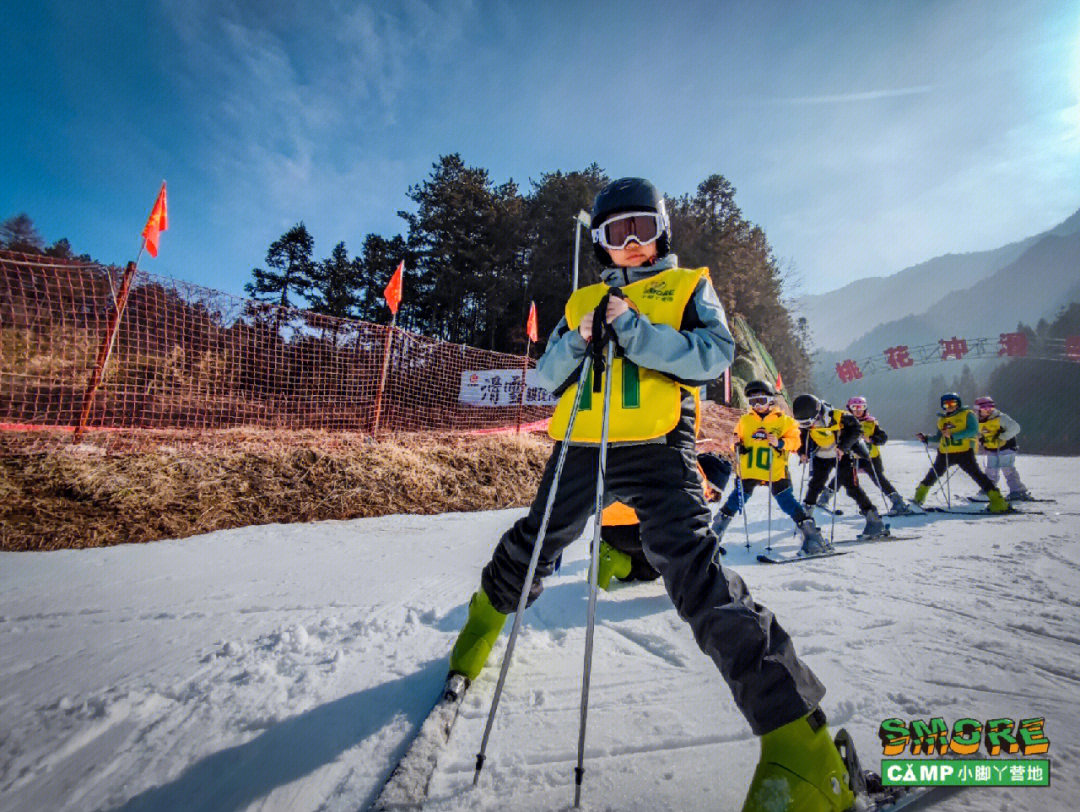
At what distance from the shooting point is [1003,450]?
24.3 feet

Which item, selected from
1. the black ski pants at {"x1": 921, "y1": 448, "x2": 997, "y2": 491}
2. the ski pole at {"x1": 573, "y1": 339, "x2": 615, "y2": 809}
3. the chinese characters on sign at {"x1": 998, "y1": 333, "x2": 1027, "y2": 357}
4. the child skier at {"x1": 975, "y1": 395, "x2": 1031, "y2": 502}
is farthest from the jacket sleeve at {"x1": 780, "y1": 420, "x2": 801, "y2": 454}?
the chinese characters on sign at {"x1": 998, "y1": 333, "x2": 1027, "y2": 357}

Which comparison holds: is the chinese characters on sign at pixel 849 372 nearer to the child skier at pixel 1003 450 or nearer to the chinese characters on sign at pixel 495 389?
the child skier at pixel 1003 450

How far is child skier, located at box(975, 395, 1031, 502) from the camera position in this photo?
23.8ft

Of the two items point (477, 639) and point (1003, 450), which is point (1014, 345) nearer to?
point (1003, 450)

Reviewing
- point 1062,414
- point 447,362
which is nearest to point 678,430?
point 447,362

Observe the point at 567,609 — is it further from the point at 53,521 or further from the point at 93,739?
the point at 53,521

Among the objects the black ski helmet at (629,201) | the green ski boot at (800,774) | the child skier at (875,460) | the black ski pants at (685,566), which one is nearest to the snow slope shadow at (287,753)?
the black ski pants at (685,566)

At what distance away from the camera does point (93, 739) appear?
134cm

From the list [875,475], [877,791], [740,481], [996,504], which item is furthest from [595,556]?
[996,504]

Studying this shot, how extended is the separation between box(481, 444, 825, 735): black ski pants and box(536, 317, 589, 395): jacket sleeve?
27cm

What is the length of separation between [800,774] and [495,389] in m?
10.7

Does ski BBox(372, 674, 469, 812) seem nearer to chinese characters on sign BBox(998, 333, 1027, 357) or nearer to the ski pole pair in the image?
the ski pole pair

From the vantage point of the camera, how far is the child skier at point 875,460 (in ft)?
21.3

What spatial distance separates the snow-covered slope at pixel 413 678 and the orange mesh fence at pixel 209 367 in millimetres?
4043
